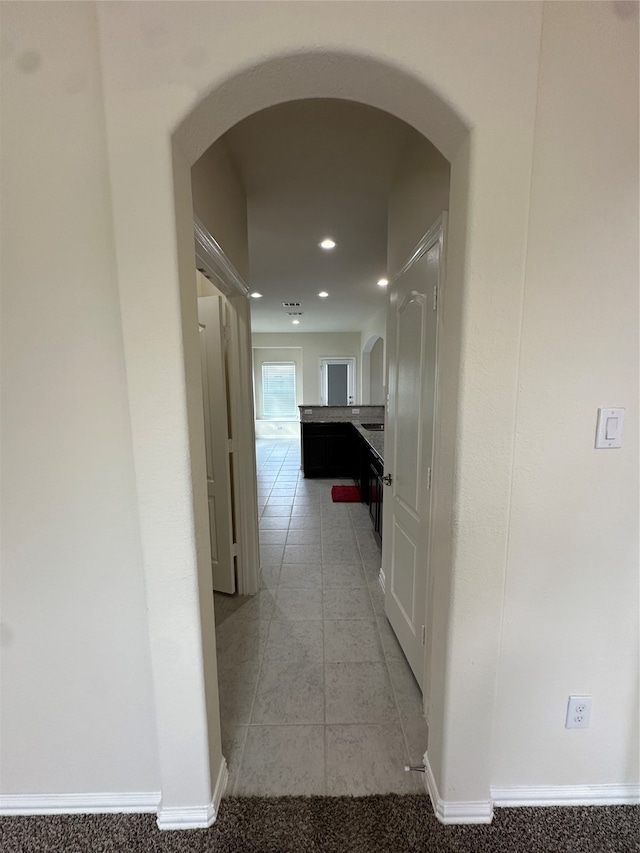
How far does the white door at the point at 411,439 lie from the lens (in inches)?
61.9

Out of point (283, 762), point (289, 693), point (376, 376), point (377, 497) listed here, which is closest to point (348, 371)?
point (376, 376)

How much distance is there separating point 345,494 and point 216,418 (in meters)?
2.80

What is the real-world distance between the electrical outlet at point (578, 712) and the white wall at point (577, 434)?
0.10 ft

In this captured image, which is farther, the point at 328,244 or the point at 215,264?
the point at 328,244

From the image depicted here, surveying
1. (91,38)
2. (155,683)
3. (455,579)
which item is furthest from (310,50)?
(155,683)

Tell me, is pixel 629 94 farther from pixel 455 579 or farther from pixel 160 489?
pixel 160 489

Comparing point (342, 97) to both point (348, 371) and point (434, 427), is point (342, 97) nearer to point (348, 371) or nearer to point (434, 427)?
point (434, 427)

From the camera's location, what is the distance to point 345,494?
4809 millimetres

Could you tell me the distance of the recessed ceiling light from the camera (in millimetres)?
3124

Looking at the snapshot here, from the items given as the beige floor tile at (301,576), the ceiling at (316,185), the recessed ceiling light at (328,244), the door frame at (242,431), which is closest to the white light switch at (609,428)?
the ceiling at (316,185)

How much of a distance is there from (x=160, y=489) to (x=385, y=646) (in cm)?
176

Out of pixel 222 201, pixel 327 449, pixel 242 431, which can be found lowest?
pixel 327 449

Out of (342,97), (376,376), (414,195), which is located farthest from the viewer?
(376,376)

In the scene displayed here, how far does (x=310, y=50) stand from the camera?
3.00 feet
